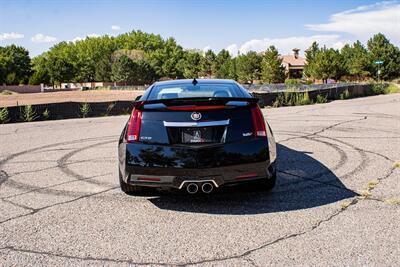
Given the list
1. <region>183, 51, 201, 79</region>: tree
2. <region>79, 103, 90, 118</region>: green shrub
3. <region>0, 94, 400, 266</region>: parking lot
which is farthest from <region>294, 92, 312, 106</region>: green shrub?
<region>183, 51, 201, 79</region>: tree

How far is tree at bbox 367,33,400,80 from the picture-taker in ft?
241

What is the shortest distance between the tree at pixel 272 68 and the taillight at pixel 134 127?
80.1 meters

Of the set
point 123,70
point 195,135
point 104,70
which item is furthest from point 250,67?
A: point 195,135

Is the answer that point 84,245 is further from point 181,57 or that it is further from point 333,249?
point 181,57

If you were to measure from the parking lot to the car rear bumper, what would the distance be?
320 millimetres

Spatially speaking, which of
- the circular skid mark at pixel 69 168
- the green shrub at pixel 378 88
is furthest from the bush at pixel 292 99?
the circular skid mark at pixel 69 168

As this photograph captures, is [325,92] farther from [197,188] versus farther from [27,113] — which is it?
[197,188]

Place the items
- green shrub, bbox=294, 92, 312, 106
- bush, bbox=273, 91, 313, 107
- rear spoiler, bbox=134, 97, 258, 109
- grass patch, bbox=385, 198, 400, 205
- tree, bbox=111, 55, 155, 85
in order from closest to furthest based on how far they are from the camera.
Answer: rear spoiler, bbox=134, 97, 258, 109 < grass patch, bbox=385, 198, 400, 205 < bush, bbox=273, 91, 313, 107 < green shrub, bbox=294, 92, 312, 106 < tree, bbox=111, 55, 155, 85

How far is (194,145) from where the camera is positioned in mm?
4219

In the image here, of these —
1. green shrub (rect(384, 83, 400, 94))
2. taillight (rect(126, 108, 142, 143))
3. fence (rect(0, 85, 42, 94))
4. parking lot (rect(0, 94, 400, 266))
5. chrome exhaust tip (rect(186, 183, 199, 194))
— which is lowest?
parking lot (rect(0, 94, 400, 266))

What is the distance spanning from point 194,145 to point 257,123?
0.78 meters

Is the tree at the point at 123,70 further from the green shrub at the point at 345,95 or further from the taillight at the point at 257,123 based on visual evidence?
the taillight at the point at 257,123

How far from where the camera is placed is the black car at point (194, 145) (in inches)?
166

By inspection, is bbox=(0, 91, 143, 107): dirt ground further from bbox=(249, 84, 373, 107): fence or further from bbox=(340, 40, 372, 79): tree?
bbox=(340, 40, 372, 79): tree
